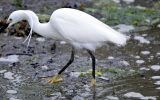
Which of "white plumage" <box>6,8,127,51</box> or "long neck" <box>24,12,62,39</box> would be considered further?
"long neck" <box>24,12,62,39</box>

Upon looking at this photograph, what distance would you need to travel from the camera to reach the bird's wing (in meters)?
7.06

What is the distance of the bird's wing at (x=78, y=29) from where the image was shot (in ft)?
23.2

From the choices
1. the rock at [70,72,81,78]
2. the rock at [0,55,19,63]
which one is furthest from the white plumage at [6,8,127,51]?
the rock at [0,55,19,63]

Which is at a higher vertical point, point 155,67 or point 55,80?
point 155,67

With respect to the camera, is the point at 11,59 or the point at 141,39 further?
the point at 141,39

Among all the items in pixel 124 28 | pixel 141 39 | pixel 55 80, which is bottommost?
pixel 55 80

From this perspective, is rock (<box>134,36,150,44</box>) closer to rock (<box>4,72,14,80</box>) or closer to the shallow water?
the shallow water

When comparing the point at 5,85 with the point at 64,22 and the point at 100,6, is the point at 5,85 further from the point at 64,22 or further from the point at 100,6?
the point at 100,6

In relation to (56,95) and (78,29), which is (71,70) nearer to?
(78,29)

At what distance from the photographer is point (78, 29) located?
280 inches

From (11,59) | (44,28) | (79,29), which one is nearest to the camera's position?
(79,29)

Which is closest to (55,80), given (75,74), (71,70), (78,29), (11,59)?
(75,74)

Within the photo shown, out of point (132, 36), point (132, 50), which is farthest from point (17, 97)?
point (132, 36)

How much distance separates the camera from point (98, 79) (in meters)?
7.35
